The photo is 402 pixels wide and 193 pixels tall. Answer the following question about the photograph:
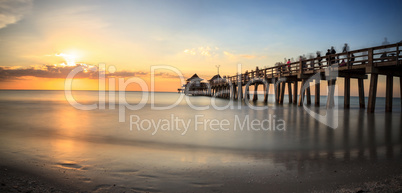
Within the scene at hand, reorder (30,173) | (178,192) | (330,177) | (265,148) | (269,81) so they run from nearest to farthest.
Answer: (178,192)
(330,177)
(30,173)
(265,148)
(269,81)

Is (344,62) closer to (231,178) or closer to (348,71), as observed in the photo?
(348,71)

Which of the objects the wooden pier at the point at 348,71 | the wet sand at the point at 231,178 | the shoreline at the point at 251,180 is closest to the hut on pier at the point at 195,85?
the wooden pier at the point at 348,71

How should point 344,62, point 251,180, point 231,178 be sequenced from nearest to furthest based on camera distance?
point 251,180 < point 231,178 < point 344,62

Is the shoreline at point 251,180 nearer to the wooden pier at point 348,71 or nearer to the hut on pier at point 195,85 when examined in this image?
the wooden pier at point 348,71

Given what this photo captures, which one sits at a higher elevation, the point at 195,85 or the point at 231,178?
the point at 195,85

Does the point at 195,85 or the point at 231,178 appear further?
the point at 195,85

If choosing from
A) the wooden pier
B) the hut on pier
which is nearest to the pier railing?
the wooden pier

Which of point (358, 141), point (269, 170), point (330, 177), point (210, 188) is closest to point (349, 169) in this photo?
point (330, 177)

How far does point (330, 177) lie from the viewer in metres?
4.11

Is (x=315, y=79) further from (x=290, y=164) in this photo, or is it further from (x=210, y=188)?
(x=210, y=188)

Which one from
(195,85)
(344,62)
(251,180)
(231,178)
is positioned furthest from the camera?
(195,85)

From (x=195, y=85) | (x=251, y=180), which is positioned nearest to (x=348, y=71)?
(x=251, y=180)

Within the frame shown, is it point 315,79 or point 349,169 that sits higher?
point 315,79

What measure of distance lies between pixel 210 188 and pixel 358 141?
6.01 meters
